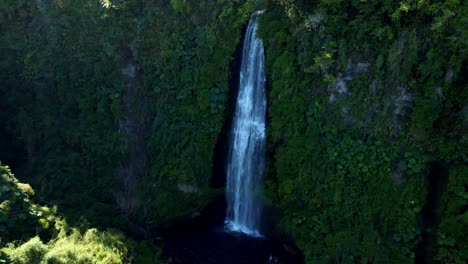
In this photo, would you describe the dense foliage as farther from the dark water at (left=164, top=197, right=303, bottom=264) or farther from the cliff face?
the cliff face

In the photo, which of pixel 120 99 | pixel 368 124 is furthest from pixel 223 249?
pixel 120 99

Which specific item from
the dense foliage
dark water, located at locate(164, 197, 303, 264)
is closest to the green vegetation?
the dense foliage

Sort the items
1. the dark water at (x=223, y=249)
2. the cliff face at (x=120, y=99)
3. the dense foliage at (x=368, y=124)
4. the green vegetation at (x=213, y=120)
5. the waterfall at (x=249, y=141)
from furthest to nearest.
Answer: the cliff face at (x=120, y=99), the waterfall at (x=249, y=141), the dark water at (x=223, y=249), the green vegetation at (x=213, y=120), the dense foliage at (x=368, y=124)

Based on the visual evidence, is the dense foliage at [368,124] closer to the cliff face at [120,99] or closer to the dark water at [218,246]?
the dark water at [218,246]

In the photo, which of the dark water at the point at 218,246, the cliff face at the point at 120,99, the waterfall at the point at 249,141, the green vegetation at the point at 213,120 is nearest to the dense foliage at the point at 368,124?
the green vegetation at the point at 213,120

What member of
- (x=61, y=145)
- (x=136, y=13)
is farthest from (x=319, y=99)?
(x=61, y=145)

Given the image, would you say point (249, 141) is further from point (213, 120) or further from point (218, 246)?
point (218, 246)
